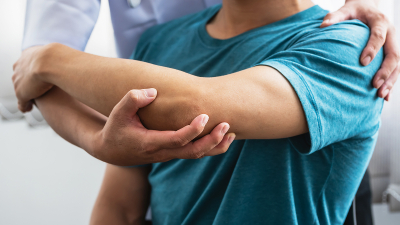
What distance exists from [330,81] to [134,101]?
13.0 inches

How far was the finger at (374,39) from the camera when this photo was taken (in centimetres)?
52

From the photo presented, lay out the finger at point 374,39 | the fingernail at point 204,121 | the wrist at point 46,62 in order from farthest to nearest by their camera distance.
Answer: the wrist at point 46,62, the finger at point 374,39, the fingernail at point 204,121

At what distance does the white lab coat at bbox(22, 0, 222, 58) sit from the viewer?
867mm

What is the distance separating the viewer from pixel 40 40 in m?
0.84

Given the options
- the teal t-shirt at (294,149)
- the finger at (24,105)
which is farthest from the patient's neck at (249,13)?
the finger at (24,105)

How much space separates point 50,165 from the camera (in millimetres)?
1213

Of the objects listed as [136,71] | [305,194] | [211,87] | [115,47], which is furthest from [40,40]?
[305,194]

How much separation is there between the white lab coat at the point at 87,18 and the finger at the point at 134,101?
55 cm

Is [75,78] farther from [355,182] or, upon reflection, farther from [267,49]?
[355,182]

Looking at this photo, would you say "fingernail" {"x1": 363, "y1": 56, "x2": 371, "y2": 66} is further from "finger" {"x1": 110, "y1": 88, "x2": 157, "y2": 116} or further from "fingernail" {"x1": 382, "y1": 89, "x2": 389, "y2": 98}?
"finger" {"x1": 110, "y1": 88, "x2": 157, "y2": 116}

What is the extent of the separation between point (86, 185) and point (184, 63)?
780 mm

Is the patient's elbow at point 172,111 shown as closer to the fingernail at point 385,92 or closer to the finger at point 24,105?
the fingernail at point 385,92

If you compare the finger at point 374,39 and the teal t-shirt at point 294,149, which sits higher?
the finger at point 374,39

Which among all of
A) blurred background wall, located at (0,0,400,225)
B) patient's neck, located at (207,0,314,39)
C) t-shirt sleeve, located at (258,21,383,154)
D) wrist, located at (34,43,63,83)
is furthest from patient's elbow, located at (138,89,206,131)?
blurred background wall, located at (0,0,400,225)
